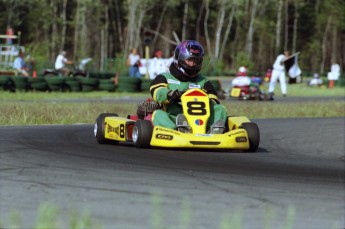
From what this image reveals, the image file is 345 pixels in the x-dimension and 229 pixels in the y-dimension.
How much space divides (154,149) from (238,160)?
1184mm

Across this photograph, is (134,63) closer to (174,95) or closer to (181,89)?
(181,89)

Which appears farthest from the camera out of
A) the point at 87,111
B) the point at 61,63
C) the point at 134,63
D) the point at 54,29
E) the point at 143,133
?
the point at 54,29

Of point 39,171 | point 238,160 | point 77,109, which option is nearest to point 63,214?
point 39,171

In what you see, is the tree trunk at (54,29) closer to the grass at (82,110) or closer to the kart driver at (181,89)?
the grass at (82,110)

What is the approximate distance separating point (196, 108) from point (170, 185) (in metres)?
3.50

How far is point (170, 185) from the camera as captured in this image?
20.9 feet

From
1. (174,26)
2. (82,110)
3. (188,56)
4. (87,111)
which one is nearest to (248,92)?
(82,110)

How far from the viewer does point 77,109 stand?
1633 cm

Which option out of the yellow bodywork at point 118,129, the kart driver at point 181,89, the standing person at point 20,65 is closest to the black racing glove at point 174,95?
the kart driver at point 181,89

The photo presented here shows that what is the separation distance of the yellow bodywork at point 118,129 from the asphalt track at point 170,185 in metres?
0.22

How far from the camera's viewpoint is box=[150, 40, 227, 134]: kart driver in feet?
32.3

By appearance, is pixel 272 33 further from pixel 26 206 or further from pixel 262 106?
pixel 26 206

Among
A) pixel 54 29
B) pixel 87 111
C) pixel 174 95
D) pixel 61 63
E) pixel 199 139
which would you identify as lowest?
pixel 87 111

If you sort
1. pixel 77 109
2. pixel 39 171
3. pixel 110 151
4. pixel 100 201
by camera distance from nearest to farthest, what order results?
pixel 100 201 < pixel 39 171 < pixel 110 151 < pixel 77 109
